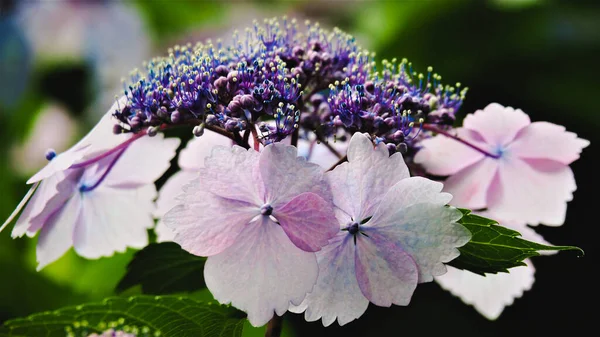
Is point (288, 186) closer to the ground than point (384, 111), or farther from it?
closer to the ground

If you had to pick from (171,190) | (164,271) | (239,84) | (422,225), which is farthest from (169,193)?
(422,225)

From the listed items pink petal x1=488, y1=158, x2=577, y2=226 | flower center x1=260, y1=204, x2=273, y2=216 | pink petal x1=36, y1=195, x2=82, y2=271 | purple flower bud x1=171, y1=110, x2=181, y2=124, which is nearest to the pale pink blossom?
pink petal x1=36, y1=195, x2=82, y2=271

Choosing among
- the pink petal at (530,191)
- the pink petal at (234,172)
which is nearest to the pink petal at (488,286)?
the pink petal at (530,191)

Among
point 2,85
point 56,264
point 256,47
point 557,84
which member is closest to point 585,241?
→ point 557,84

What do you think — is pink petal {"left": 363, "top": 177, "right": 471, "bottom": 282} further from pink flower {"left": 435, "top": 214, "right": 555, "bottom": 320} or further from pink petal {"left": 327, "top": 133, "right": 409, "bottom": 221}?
pink flower {"left": 435, "top": 214, "right": 555, "bottom": 320}

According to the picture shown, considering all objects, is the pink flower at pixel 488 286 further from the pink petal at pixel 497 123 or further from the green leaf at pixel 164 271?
the green leaf at pixel 164 271

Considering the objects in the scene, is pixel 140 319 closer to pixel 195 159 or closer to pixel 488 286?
pixel 195 159

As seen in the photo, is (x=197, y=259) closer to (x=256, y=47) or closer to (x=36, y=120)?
(x=256, y=47)
